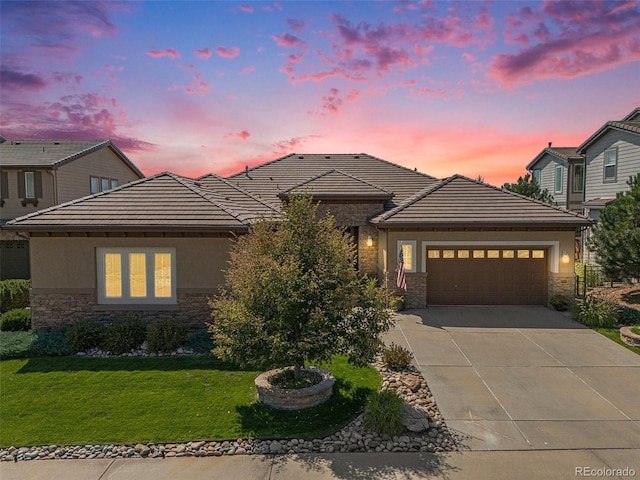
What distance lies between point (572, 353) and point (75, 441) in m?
11.7

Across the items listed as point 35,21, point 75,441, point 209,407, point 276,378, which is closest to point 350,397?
point 276,378

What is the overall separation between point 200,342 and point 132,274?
323cm

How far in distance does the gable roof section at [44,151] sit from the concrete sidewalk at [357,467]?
21877mm

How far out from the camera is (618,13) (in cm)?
1400

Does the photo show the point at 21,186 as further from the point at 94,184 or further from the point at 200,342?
the point at 200,342

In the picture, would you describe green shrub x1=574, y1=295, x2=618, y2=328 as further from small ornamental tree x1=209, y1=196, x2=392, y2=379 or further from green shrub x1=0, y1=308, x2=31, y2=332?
green shrub x1=0, y1=308, x2=31, y2=332

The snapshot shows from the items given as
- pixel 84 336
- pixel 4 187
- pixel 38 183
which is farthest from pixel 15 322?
pixel 4 187

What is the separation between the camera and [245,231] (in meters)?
13.0

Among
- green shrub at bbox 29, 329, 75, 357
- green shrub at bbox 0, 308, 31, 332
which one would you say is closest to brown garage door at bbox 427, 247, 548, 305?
green shrub at bbox 29, 329, 75, 357

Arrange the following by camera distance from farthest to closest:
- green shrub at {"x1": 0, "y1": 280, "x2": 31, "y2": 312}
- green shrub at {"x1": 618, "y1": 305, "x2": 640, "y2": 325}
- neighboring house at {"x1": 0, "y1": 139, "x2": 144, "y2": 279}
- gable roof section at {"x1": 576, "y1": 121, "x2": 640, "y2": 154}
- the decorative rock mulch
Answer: neighboring house at {"x1": 0, "y1": 139, "x2": 144, "y2": 279} < gable roof section at {"x1": 576, "y1": 121, "x2": 640, "y2": 154} < green shrub at {"x1": 0, "y1": 280, "x2": 31, "y2": 312} < green shrub at {"x1": 618, "y1": 305, "x2": 640, "y2": 325} < the decorative rock mulch

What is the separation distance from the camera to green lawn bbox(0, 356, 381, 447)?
777cm

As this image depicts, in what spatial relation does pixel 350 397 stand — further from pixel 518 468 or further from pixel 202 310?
pixel 202 310

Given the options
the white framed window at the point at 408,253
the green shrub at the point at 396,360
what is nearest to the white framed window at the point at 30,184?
the white framed window at the point at 408,253

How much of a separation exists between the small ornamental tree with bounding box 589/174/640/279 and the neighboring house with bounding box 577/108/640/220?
463 cm
